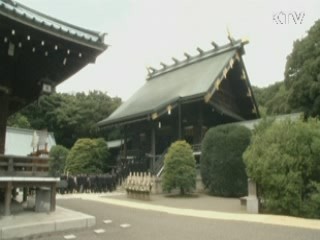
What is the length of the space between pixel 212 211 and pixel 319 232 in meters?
4.84

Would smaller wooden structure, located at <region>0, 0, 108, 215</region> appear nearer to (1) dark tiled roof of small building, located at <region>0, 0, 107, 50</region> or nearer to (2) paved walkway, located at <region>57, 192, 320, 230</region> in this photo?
(1) dark tiled roof of small building, located at <region>0, 0, 107, 50</region>

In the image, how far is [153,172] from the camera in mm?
23234

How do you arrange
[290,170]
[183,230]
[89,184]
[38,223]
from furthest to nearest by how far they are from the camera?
[89,184] < [290,170] < [183,230] < [38,223]

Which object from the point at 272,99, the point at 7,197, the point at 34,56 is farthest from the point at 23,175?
the point at 272,99

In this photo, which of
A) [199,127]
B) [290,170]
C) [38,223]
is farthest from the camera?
[199,127]

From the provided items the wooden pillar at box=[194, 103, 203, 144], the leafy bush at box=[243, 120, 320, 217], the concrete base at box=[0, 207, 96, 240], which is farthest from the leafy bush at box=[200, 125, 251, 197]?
the concrete base at box=[0, 207, 96, 240]

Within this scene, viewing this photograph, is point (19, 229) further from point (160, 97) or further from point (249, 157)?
point (160, 97)

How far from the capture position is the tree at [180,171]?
759 inches

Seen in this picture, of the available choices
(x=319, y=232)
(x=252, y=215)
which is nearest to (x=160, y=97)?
(x=252, y=215)

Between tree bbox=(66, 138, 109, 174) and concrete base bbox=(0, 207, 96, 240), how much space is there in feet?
60.2

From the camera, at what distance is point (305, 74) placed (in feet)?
73.8

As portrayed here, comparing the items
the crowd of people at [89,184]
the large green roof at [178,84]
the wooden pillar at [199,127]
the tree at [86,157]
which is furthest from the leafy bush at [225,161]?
the tree at [86,157]

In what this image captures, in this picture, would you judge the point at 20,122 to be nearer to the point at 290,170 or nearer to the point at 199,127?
the point at 199,127

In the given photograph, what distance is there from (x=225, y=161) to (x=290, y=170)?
6.31 m
